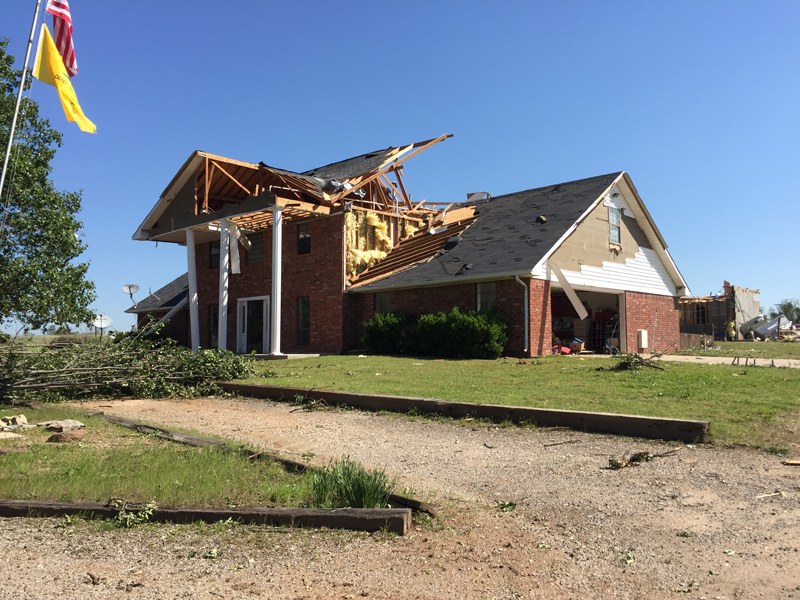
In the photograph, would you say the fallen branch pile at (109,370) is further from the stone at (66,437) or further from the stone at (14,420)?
the stone at (66,437)

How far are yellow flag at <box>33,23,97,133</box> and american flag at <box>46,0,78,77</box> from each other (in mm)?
292

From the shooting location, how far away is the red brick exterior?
907 inches

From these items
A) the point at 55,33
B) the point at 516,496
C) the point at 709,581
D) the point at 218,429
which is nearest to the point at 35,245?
the point at 55,33

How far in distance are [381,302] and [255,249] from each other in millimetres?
7264

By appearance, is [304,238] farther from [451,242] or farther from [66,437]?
[66,437]

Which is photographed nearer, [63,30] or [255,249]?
[63,30]

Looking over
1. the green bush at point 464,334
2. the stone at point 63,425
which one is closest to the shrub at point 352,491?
the stone at point 63,425

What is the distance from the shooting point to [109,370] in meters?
11.4

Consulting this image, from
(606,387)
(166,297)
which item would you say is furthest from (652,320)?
(166,297)

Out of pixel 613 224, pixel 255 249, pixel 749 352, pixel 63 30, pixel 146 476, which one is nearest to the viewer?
pixel 146 476

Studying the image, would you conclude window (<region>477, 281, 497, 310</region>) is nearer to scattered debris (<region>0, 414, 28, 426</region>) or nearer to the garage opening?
the garage opening

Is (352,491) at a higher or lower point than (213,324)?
lower

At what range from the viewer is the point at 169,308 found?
109 ft

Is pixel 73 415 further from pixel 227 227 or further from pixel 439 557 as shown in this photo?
pixel 227 227
